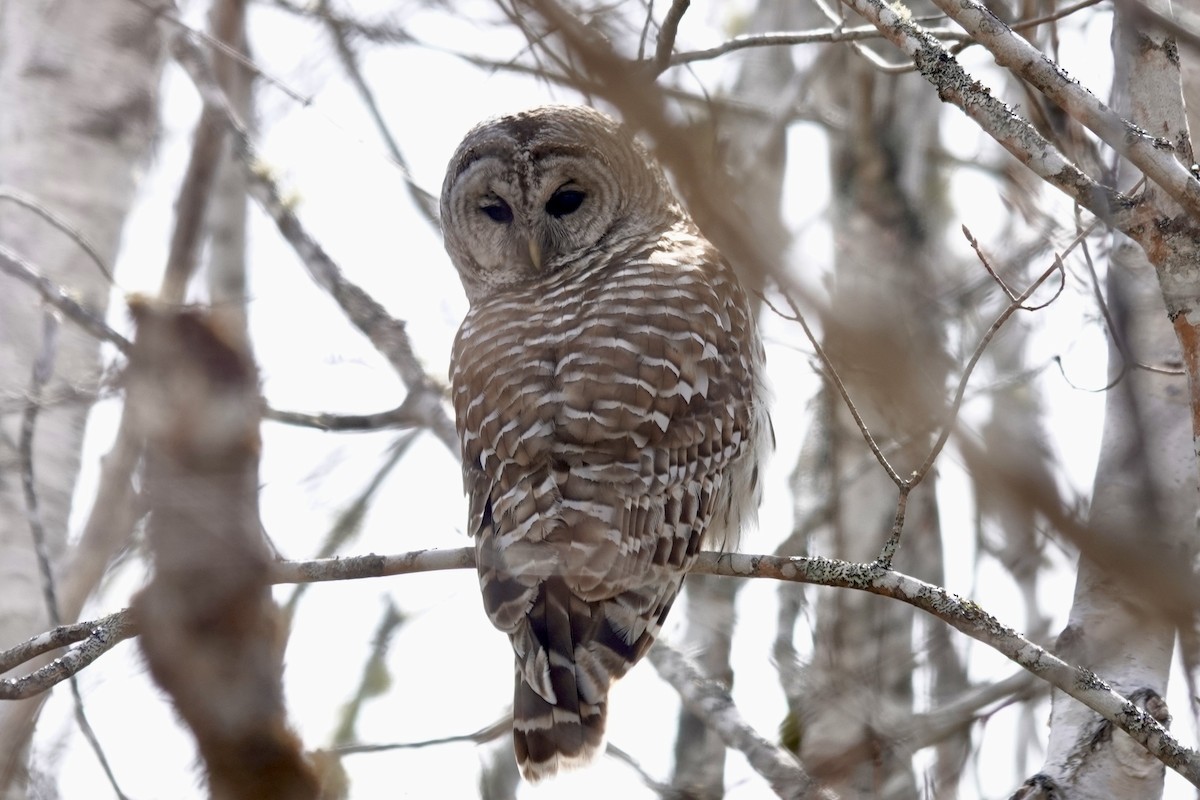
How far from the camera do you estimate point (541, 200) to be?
5.13 metres

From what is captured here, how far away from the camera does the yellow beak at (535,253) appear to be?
4.95 metres

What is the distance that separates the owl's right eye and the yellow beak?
10.0 inches

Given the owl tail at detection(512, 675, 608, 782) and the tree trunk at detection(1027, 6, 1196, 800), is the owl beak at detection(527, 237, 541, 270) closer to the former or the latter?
the owl tail at detection(512, 675, 608, 782)

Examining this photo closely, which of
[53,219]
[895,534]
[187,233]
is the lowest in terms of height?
[895,534]

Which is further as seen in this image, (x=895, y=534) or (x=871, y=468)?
(x=871, y=468)

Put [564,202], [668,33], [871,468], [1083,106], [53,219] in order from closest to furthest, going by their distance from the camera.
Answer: [1083,106], [668,33], [53,219], [564,202], [871,468]

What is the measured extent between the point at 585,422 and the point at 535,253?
123 centimetres

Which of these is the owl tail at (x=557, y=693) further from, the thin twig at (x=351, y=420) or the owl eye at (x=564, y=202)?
the owl eye at (x=564, y=202)

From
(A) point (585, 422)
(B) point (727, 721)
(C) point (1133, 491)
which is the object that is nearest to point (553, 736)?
(B) point (727, 721)

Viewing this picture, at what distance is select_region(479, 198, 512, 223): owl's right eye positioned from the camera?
5.21m

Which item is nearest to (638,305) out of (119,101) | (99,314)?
(99,314)

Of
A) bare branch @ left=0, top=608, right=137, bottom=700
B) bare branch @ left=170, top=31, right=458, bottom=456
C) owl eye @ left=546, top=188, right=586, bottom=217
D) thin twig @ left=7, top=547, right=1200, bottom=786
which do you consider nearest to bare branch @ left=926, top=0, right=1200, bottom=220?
thin twig @ left=7, top=547, right=1200, bottom=786

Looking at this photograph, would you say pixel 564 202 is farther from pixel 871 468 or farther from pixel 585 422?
pixel 871 468

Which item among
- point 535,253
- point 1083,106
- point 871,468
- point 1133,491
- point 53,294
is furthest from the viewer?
point 871,468
